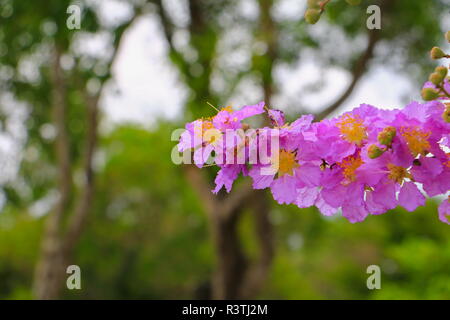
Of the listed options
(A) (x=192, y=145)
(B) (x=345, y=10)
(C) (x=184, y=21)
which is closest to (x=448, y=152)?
(A) (x=192, y=145)

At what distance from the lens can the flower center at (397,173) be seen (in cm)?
110

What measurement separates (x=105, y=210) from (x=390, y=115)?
618 inches

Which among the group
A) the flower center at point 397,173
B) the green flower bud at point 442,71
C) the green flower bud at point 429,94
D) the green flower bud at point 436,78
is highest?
the green flower bud at point 442,71

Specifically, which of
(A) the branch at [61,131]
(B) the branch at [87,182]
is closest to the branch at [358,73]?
(B) the branch at [87,182]

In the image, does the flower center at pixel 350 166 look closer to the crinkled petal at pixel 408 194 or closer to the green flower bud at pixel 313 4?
the crinkled petal at pixel 408 194

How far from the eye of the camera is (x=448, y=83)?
1147mm

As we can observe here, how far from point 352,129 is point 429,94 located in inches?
5.4

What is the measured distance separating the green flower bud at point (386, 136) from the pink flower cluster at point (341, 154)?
23 mm

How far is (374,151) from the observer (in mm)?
1039

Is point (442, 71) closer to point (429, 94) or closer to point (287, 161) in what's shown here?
point (429, 94)

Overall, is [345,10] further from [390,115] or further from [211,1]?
[390,115]

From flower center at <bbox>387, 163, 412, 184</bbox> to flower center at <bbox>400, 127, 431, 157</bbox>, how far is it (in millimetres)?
44
